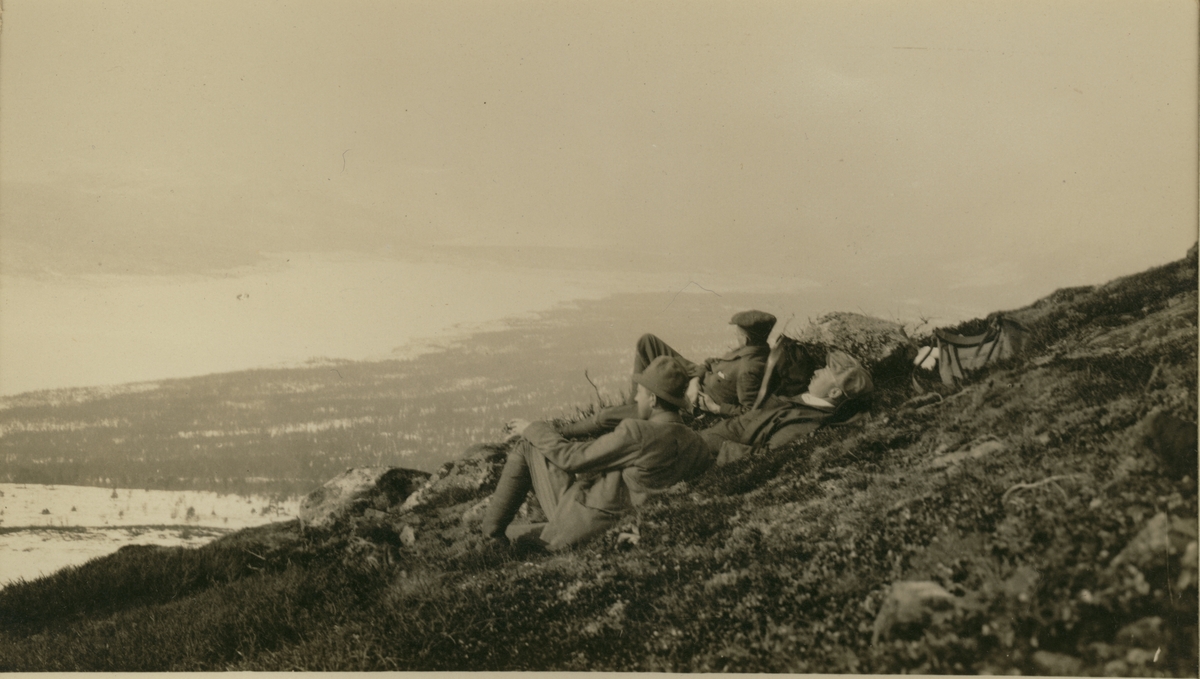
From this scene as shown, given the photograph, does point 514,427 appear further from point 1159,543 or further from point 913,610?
point 1159,543

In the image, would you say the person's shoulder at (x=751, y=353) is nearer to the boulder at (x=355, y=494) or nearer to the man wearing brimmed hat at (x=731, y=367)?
the man wearing brimmed hat at (x=731, y=367)

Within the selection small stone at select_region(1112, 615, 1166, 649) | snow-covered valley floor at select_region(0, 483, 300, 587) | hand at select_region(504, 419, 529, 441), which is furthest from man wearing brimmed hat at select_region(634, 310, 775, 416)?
snow-covered valley floor at select_region(0, 483, 300, 587)

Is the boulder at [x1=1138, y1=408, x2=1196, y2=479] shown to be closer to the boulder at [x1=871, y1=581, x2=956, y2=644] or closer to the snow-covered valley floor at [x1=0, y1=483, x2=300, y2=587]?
the boulder at [x1=871, y1=581, x2=956, y2=644]

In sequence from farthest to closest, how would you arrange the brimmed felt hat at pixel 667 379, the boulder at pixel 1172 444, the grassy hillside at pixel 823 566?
the brimmed felt hat at pixel 667 379
the boulder at pixel 1172 444
the grassy hillside at pixel 823 566

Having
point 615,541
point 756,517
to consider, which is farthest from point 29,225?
point 756,517

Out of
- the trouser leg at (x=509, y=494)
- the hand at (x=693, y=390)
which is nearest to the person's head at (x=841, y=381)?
the hand at (x=693, y=390)
